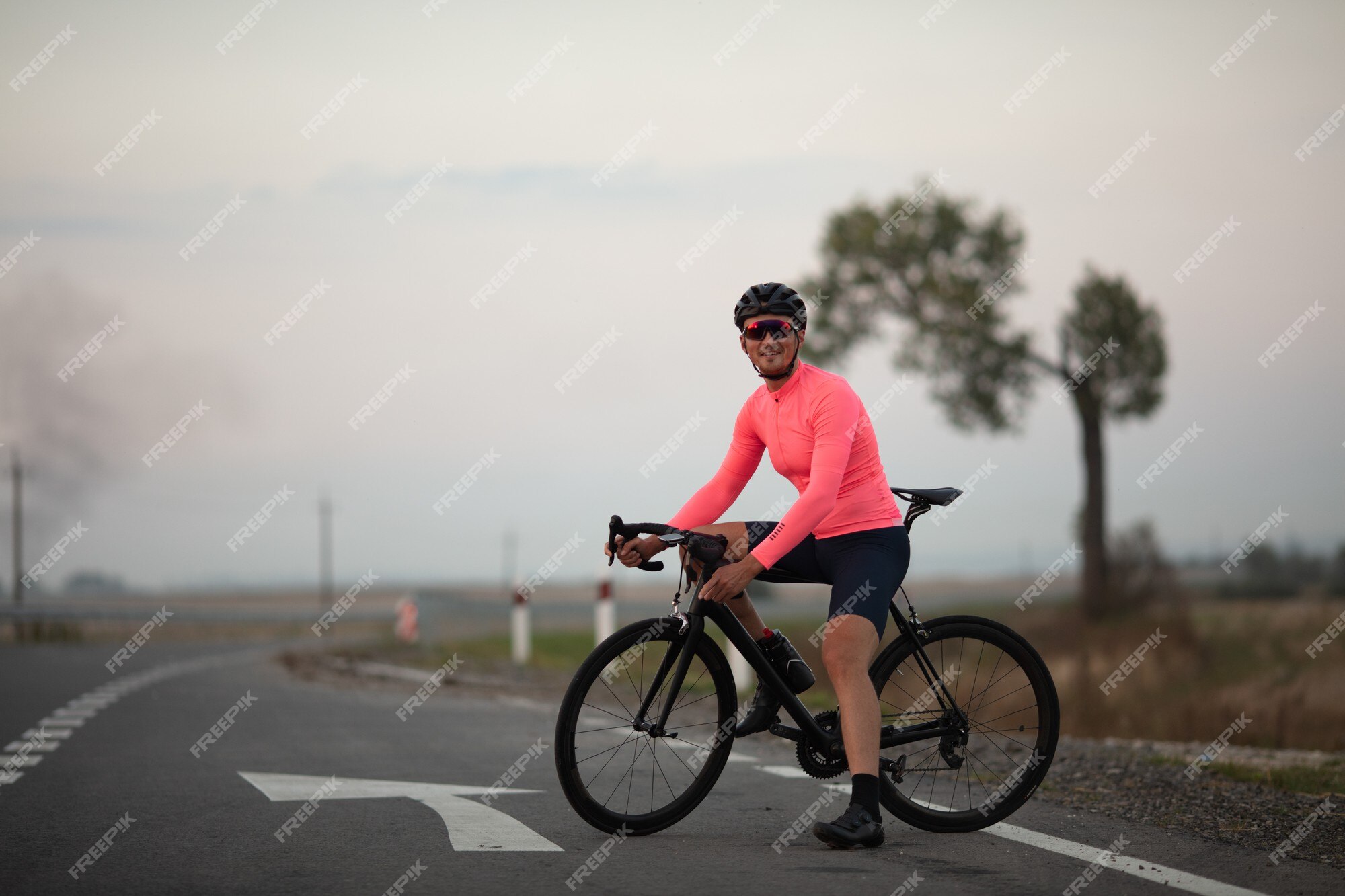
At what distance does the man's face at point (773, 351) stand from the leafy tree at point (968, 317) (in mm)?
32650

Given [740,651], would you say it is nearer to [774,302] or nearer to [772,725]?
[772,725]

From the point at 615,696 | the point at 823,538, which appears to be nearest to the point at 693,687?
the point at 615,696

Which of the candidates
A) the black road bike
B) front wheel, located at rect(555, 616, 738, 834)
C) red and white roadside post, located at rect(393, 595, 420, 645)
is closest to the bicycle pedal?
the black road bike

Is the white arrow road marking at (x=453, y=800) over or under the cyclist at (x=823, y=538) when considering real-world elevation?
under

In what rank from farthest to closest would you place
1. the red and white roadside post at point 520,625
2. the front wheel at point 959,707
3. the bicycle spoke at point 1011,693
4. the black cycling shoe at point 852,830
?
the red and white roadside post at point 520,625 → the bicycle spoke at point 1011,693 → the front wheel at point 959,707 → the black cycling shoe at point 852,830

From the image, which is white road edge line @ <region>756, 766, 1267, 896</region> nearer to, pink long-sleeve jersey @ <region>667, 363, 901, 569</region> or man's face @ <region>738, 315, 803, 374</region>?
pink long-sleeve jersey @ <region>667, 363, 901, 569</region>

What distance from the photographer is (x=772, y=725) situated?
19.2 feet

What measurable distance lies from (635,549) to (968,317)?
111 ft

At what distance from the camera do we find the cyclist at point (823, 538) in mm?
5605

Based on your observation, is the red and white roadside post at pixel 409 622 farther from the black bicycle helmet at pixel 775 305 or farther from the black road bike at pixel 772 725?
the black bicycle helmet at pixel 775 305

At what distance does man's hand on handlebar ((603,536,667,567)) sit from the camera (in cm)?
587

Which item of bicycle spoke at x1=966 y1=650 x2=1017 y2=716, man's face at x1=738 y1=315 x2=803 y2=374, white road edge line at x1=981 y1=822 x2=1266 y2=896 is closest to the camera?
white road edge line at x1=981 y1=822 x2=1266 y2=896

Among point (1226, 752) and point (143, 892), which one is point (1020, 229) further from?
point (143, 892)

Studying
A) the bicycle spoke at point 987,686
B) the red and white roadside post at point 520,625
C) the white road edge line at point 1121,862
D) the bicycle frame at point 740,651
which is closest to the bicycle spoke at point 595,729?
the bicycle frame at point 740,651
